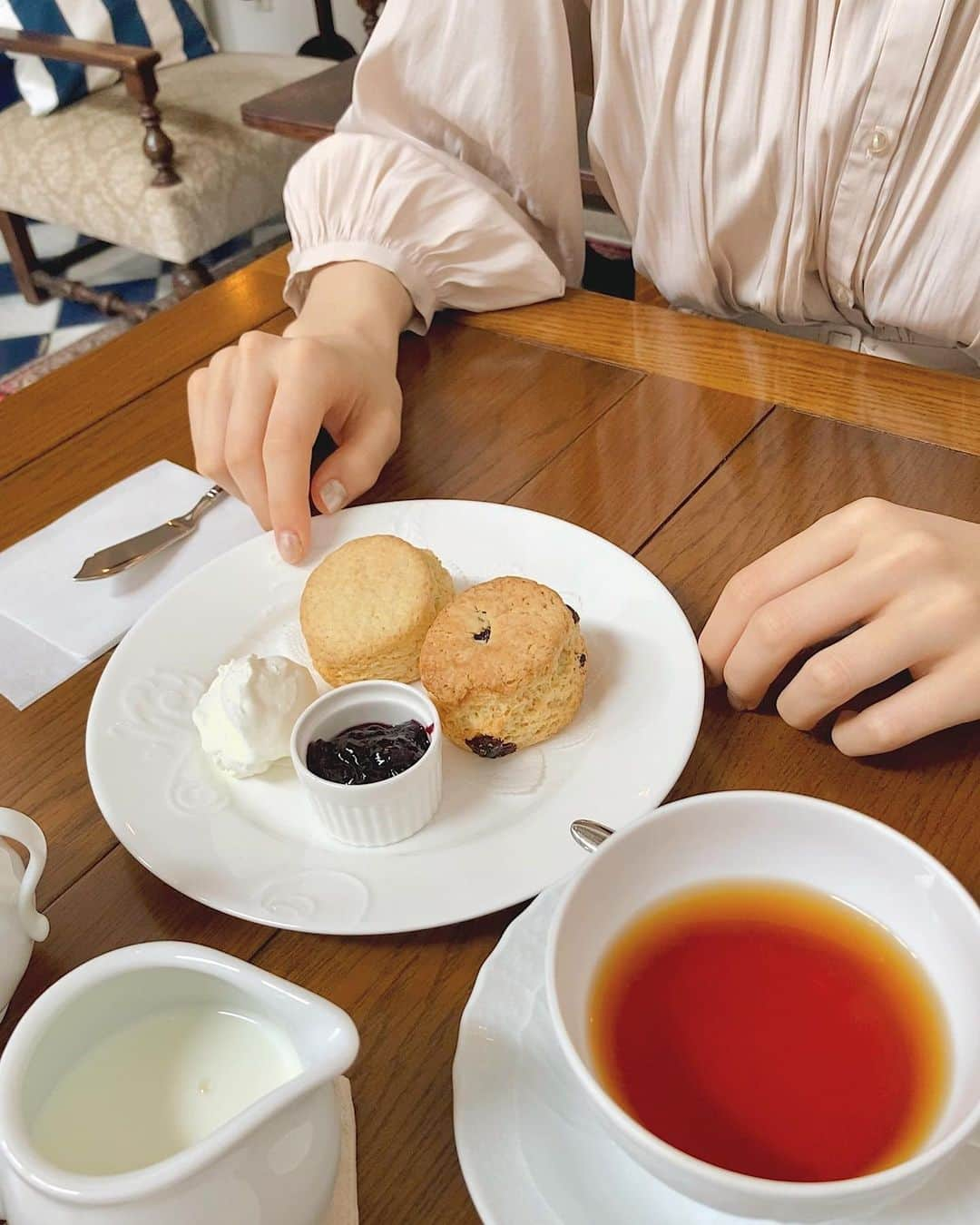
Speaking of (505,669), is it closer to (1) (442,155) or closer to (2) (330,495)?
(2) (330,495)

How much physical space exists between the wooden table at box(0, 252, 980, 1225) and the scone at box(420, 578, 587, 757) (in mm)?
97

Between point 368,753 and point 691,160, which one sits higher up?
point 691,160

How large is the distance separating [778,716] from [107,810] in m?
0.43

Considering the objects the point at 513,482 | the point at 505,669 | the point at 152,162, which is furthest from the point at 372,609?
the point at 152,162

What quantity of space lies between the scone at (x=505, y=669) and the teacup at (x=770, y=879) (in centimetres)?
20

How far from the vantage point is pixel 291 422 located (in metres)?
0.87

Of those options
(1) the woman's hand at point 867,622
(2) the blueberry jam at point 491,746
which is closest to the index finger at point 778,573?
(1) the woman's hand at point 867,622

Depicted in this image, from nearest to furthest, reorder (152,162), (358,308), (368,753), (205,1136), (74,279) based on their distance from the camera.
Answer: (205,1136) → (368,753) → (358,308) → (152,162) → (74,279)

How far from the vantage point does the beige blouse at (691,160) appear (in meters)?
0.94

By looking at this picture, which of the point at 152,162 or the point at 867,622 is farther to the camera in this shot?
the point at 152,162

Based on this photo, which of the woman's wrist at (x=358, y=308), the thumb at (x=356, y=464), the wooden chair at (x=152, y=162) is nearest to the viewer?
the thumb at (x=356, y=464)

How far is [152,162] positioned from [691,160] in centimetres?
186

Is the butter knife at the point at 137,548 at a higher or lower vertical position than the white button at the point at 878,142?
lower

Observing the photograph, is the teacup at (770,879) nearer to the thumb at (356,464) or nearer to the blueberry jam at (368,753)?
the blueberry jam at (368,753)
